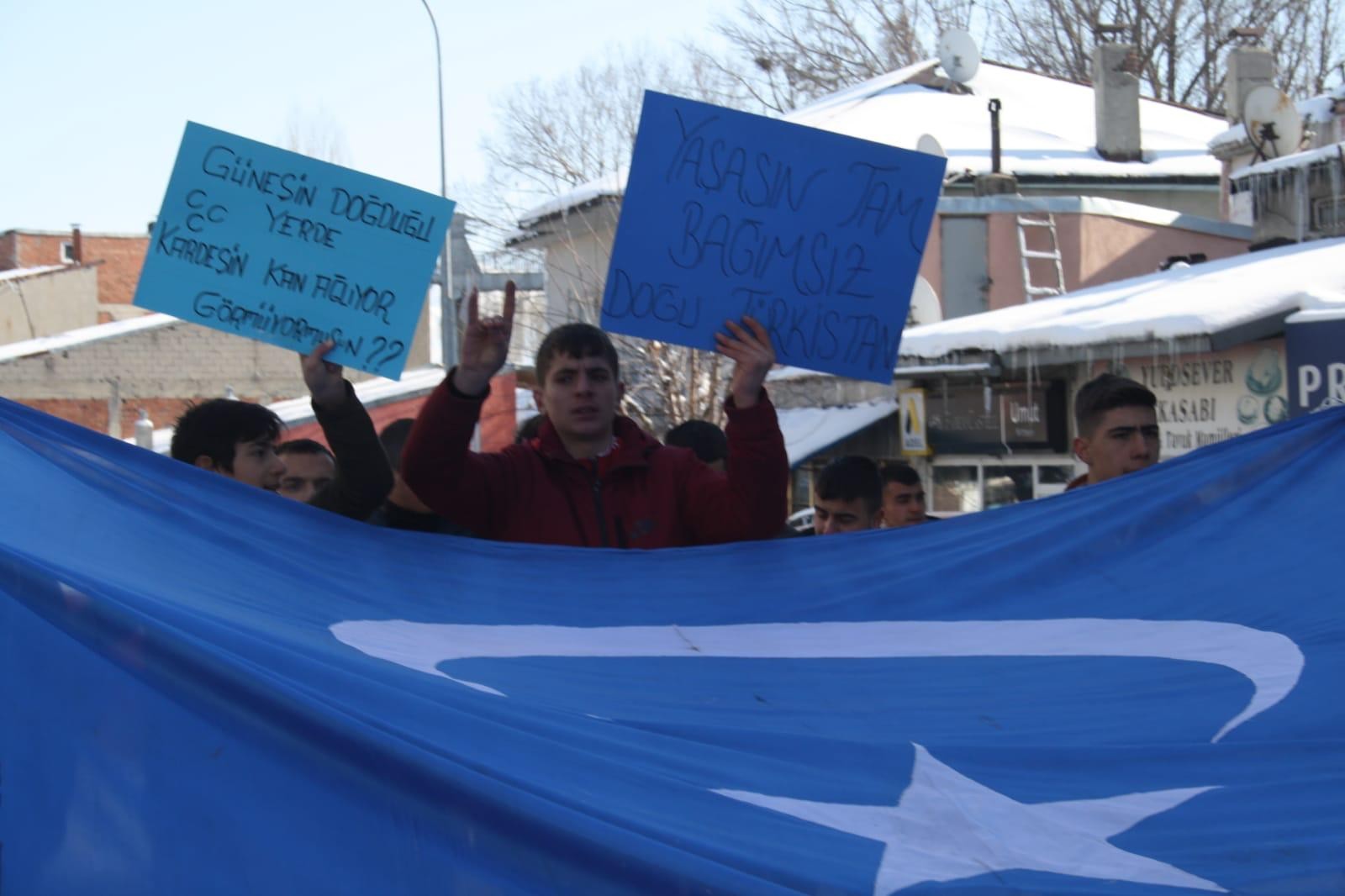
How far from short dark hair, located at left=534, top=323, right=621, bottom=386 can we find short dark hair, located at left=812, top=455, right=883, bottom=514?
4.72 ft

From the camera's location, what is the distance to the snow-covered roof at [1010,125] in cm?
2359

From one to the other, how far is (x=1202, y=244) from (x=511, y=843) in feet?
68.3

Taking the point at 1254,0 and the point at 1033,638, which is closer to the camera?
the point at 1033,638

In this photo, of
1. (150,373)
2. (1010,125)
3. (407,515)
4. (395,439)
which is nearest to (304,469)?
(395,439)

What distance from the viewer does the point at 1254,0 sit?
3438 centimetres

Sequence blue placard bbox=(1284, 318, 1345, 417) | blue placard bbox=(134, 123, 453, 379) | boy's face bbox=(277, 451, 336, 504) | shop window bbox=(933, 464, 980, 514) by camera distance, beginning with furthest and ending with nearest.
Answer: shop window bbox=(933, 464, 980, 514) < blue placard bbox=(1284, 318, 1345, 417) < boy's face bbox=(277, 451, 336, 504) < blue placard bbox=(134, 123, 453, 379)

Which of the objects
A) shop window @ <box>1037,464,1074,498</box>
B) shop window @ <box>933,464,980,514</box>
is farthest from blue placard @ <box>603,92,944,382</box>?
shop window @ <box>933,464,980,514</box>

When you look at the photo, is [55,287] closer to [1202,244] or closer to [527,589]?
[1202,244]

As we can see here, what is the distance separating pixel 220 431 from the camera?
4.04 metres

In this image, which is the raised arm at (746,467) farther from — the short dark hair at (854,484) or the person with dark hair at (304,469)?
the person with dark hair at (304,469)

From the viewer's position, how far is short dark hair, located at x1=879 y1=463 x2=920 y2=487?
18.5 feet

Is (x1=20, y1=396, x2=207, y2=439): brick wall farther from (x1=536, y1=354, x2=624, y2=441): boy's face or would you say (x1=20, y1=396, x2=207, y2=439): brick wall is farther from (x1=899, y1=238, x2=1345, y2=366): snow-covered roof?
(x1=536, y1=354, x2=624, y2=441): boy's face

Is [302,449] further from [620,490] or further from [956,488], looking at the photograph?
[956,488]

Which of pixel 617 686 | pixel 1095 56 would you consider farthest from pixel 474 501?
pixel 1095 56
